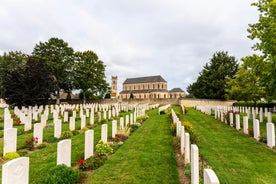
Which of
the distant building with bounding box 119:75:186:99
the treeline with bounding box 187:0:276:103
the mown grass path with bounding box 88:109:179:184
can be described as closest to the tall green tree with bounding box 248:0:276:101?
the treeline with bounding box 187:0:276:103

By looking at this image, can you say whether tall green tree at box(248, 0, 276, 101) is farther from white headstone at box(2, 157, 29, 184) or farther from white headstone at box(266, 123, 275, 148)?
white headstone at box(2, 157, 29, 184)

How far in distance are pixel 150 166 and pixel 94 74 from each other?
4006 cm

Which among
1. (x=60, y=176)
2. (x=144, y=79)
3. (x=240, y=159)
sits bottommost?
(x=240, y=159)

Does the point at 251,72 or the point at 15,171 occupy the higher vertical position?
the point at 251,72

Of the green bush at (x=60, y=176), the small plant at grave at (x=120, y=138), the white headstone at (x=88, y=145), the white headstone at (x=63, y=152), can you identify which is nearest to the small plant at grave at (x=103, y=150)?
the white headstone at (x=88, y=145)

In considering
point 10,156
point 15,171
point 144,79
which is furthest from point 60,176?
point 144,79

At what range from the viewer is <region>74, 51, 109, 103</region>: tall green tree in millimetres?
42469

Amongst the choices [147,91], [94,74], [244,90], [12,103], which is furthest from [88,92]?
[147,91]

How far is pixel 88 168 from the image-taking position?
576 centimetres

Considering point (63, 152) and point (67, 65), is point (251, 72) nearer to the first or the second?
point (63, 152)

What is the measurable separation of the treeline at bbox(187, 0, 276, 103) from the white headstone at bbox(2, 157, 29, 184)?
1354cm

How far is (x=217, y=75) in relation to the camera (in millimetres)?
48000

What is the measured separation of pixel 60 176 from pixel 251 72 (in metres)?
17.1

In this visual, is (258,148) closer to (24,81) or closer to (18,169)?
(18,169)
